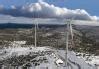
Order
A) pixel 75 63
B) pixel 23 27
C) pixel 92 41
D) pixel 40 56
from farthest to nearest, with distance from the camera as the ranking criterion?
1. pixel 23 27
2. pixel 92 41
3. pixel 40 56
4. pixel 75 63

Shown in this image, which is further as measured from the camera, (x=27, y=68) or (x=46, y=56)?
(x=46, y=56)

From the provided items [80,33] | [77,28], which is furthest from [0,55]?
[77,28]

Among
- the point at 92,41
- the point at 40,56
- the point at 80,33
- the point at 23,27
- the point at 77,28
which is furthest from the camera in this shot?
the point at 23,27

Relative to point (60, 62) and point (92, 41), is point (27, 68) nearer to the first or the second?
point (60, 62)

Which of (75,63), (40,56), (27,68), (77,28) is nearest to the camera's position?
(27,68)

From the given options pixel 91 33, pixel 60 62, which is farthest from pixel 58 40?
pixel 60 62

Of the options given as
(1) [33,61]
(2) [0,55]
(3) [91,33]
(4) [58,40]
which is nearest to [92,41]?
(4) [58,40]

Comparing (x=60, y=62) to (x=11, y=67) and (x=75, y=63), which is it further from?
(x=11, y=67)

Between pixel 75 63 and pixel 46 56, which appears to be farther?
pixel 46 56

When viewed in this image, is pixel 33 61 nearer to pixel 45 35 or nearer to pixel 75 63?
pixel 75 63

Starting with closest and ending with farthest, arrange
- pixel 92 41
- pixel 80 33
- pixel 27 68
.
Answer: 1. pixel 27 68
2. pixel 92 41
3. pixel 80 33
